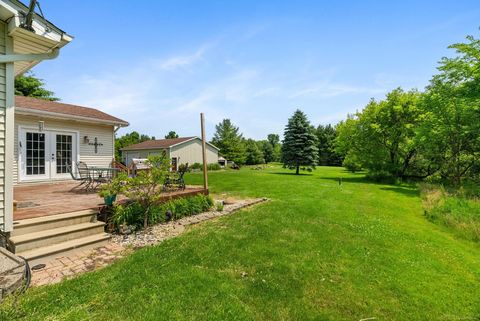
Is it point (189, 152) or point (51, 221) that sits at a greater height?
point (189, 152)

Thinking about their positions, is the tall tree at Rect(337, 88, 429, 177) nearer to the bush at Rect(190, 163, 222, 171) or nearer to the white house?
the bush at Rect(190, 163, 222, 171)

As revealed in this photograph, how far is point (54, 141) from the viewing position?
9320mm

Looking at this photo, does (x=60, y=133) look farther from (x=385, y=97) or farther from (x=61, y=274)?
(x=385, y=97)

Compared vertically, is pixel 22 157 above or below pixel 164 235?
above

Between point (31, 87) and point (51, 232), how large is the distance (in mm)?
29394

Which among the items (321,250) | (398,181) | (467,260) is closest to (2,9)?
(321,250)

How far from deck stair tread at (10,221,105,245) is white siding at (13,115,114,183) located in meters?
6.25

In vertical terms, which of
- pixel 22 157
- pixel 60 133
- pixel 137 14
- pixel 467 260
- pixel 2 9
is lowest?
pixel 467 260

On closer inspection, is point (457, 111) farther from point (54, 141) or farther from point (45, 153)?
point (45, 153)

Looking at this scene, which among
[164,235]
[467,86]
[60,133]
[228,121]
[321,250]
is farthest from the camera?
[228,121]

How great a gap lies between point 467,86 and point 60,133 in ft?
65.9

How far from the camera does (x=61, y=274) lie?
3240 mm

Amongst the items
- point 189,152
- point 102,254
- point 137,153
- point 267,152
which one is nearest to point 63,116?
point 102,254

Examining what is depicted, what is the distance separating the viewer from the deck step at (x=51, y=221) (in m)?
3.80
